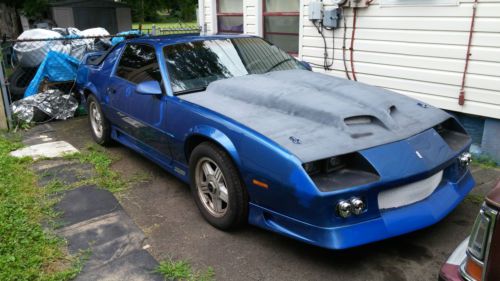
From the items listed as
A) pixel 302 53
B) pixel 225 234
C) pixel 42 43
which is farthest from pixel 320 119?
pixel 42 43

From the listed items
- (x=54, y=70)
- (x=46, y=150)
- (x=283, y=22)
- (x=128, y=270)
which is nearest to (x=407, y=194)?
(x=128, y=270)

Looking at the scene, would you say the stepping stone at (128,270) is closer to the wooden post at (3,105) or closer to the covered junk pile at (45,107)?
the wooden post at (3,105)

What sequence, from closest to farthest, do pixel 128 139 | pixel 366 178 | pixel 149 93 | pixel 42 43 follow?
pixel 366 178, pixel 149 93, pixel 128 139, pixel 42 43

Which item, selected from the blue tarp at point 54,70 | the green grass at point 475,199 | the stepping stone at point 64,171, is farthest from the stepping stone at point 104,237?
the blue tarp at point 54,70

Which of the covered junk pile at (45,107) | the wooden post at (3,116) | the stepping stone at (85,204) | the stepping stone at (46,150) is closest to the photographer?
the stepping stone at (85,204)

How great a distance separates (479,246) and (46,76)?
7.29 m

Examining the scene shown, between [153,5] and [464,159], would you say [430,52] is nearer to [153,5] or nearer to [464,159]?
[464,159]

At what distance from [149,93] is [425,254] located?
2661 mm

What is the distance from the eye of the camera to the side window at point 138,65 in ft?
14.0

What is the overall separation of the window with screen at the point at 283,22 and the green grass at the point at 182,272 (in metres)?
5.17

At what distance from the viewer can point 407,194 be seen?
2.81 metres

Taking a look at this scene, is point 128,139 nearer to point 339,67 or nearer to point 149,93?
point 149,93

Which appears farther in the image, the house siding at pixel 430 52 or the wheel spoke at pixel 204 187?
the house siding at pixel 430 52

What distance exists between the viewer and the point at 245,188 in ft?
10.1
